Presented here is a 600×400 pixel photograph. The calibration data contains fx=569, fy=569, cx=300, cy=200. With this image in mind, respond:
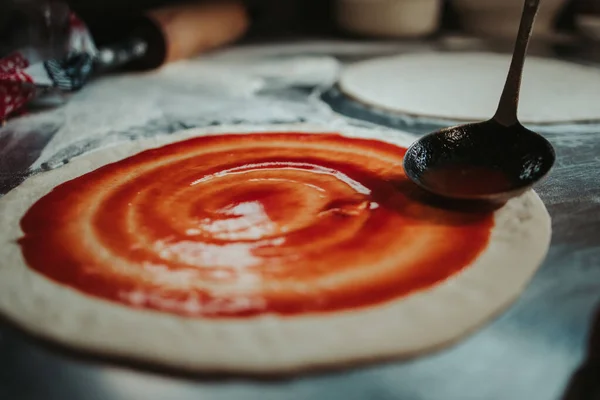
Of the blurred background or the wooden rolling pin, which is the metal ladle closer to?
the wooden rolling pin

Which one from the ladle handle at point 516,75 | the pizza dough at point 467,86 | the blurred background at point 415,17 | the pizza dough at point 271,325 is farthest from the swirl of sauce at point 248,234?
the blurred background at point 415,17

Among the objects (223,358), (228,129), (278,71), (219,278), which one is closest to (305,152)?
(228,129)

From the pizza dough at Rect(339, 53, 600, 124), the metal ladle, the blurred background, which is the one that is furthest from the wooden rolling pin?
the metal ladle

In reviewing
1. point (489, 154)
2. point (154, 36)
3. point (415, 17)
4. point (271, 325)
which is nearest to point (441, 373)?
point (271, 325)

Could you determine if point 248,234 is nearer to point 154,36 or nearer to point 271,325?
point 271,325

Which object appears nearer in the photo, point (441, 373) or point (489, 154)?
point (441, 373)
